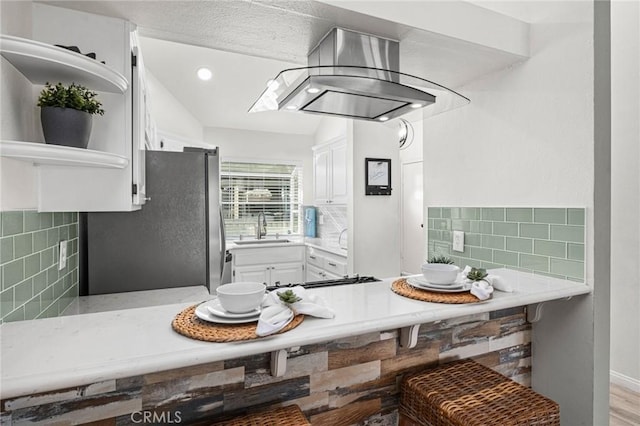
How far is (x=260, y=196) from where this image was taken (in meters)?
5.13

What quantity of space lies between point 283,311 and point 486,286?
779mm

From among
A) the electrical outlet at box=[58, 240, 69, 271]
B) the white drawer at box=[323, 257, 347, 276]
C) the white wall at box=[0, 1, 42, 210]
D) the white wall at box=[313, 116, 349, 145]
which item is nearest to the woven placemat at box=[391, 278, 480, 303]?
the white wall at box=[0, 1, 42, 210]

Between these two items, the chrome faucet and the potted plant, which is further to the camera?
the chrome faucet

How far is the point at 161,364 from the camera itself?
80 centimetres

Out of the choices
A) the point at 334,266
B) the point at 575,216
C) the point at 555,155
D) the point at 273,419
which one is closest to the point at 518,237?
the point at 575,216

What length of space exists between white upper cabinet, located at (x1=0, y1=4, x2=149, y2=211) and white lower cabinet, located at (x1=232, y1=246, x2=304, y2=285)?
2.84 meters

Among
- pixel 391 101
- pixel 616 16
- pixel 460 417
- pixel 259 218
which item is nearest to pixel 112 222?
pixel 391 101

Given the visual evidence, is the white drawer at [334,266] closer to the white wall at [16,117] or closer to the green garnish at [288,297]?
the green garnish at [288,297]

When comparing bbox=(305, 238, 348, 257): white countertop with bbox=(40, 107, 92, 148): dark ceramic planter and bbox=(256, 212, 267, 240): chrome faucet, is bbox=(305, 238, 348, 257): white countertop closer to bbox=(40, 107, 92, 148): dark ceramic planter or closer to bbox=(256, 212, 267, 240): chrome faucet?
bbox=(256, 212, 267, 240): chrome faucet

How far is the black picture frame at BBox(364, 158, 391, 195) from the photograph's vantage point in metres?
3.76

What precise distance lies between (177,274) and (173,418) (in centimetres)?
130

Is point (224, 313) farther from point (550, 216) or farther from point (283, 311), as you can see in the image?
point (550, 216)

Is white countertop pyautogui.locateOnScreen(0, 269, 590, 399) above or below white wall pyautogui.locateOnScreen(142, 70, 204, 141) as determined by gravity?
below

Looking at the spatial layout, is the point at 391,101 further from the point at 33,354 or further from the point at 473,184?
the point at 33,354
